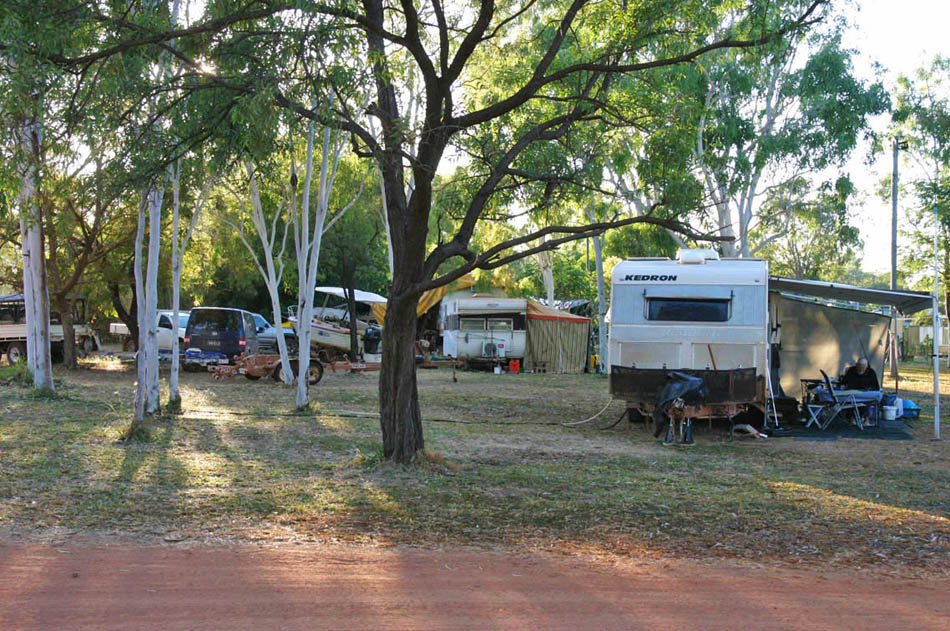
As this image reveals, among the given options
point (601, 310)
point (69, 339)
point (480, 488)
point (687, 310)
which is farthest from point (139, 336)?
point (601, 310)

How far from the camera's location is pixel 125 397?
17.7 meters

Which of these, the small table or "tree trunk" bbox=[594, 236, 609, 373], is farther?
"tree trunk" bbox=[594, 236, 609, 373]

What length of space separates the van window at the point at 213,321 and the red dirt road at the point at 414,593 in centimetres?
1852

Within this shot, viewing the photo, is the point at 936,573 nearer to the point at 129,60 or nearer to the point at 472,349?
the point at 129,60

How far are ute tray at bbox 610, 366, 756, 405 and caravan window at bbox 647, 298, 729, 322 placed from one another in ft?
2.74

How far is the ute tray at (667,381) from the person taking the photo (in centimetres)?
1356

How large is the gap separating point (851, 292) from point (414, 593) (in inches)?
438

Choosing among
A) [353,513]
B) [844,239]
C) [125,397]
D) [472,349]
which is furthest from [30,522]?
[844,239]

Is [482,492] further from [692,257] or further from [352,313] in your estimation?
[352,313]

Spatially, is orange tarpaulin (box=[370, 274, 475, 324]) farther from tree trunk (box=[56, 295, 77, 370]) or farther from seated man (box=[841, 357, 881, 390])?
seated man (box=[841, 357, 881, 390])

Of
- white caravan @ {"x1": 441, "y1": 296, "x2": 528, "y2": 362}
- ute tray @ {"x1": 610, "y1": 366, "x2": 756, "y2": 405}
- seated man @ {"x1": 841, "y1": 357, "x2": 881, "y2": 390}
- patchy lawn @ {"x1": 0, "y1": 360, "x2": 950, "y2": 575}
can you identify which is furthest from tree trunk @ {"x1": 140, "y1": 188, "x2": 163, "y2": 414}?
white caravan @ {"x1": 441, "y1": 296, "x2": 528, "y2": 362}

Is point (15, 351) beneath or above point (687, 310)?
beneath

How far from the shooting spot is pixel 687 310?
14.2m

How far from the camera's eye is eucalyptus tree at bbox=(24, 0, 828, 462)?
8672 mm
